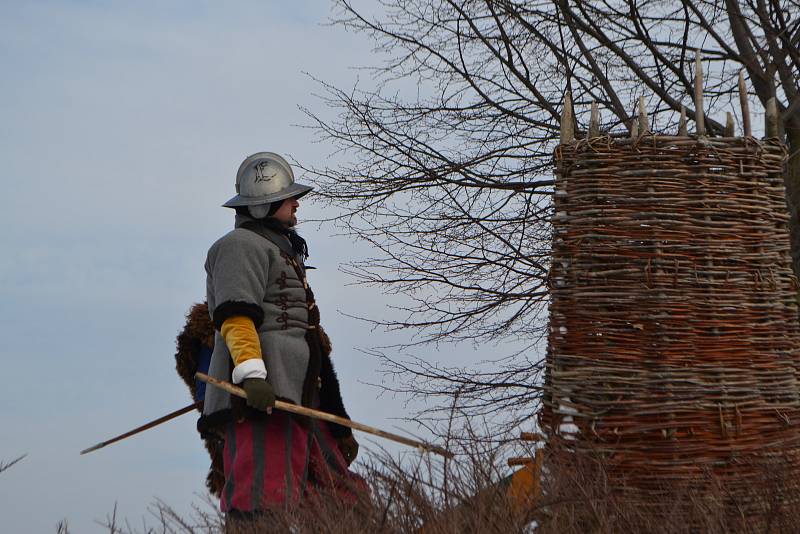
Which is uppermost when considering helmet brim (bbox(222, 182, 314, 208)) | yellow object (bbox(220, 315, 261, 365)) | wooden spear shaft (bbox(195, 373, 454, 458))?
helmet brim (bbox(222, 182, 314, 208))

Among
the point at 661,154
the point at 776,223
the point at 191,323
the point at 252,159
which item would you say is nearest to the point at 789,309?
the point at 776,223

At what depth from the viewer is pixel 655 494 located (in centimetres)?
453

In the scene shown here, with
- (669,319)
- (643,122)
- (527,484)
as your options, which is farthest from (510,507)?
(643,122)

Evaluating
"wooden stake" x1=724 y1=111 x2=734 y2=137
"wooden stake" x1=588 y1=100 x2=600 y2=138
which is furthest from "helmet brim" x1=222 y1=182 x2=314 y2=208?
"wooden stake" x1=724 y1=111 x2=734 y2=137

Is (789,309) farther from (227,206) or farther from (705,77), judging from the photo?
(705,77)

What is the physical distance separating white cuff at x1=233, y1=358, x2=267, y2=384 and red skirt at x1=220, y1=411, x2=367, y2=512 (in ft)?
0.78

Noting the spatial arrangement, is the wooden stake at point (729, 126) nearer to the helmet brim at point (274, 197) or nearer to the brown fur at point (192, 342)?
the helmet brim at point (274, 197)

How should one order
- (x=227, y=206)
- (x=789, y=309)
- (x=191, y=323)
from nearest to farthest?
(x=789, y=309)
(x=227, y=206)
(x=191, y=323)

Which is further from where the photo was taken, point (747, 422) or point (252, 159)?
point (252, 159)

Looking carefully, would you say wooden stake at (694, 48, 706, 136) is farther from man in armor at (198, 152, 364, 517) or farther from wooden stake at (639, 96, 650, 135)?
man in armor at (198, 152, 364, 517)

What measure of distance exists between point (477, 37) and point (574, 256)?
4.69 metres

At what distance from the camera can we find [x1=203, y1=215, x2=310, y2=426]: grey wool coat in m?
4.96

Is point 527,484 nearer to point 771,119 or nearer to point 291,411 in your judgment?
point 291,411

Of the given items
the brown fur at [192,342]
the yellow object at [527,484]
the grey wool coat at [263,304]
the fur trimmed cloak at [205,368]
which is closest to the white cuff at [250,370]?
the grey wool coat at [263,304]
